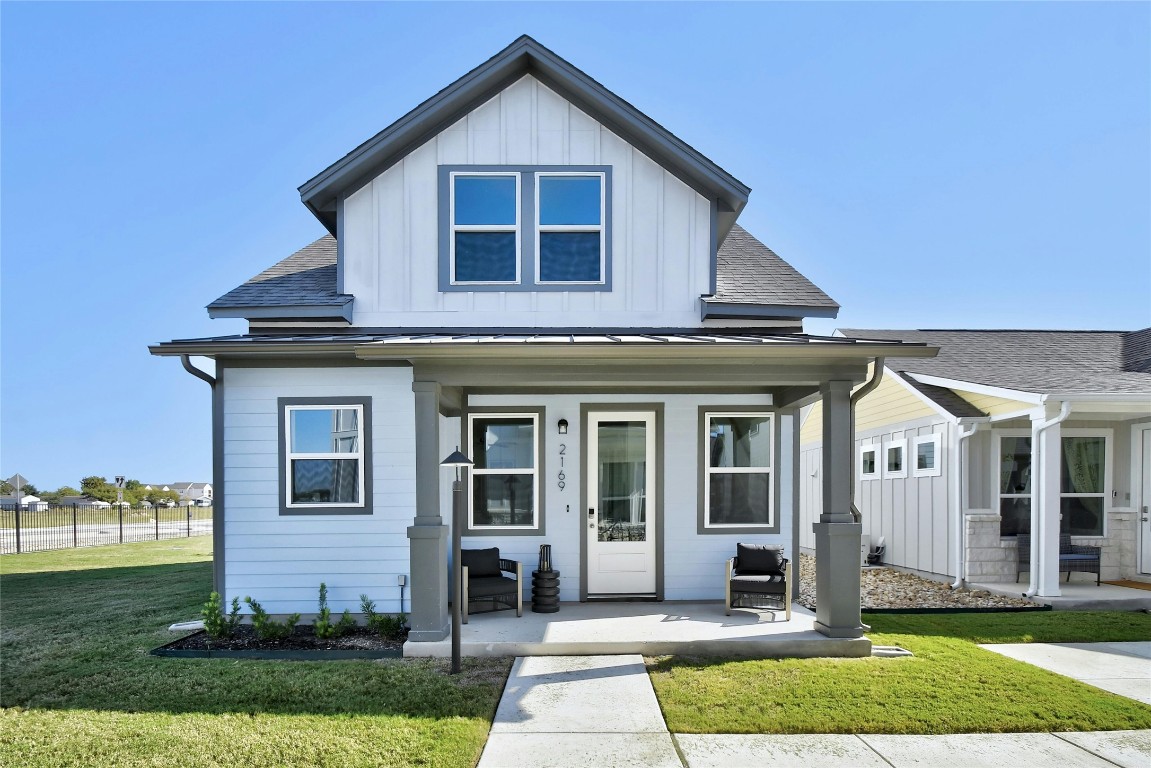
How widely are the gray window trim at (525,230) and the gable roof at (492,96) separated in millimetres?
555

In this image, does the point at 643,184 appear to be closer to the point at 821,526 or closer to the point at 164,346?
the point at 821,526

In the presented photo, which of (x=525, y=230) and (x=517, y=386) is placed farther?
(x=525, y=230)

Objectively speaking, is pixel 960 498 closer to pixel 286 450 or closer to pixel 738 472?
pixel 738 472

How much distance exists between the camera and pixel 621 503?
8844mm

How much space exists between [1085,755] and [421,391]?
574cm

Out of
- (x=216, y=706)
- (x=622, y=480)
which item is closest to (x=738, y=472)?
(x=622, y=480)

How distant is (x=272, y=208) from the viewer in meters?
15.2

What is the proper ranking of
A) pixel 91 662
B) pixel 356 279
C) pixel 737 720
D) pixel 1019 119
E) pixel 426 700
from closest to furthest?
pixel 737 720, pixel 426 700, pixel 91 662, pixel 356 279, pixel 1019 119

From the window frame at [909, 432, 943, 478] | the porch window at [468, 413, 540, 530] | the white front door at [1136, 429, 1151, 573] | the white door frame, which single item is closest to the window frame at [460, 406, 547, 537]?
the porch window at [468, 413, 540, 530]

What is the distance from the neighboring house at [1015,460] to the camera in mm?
9422

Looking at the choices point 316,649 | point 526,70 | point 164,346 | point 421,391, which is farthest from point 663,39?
point 316,649

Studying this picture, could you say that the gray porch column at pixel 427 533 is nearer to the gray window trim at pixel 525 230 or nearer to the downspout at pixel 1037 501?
the gray window trim at pixel 525 230

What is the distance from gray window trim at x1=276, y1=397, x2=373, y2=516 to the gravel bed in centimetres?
545

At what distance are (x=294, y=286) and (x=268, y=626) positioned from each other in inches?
162
